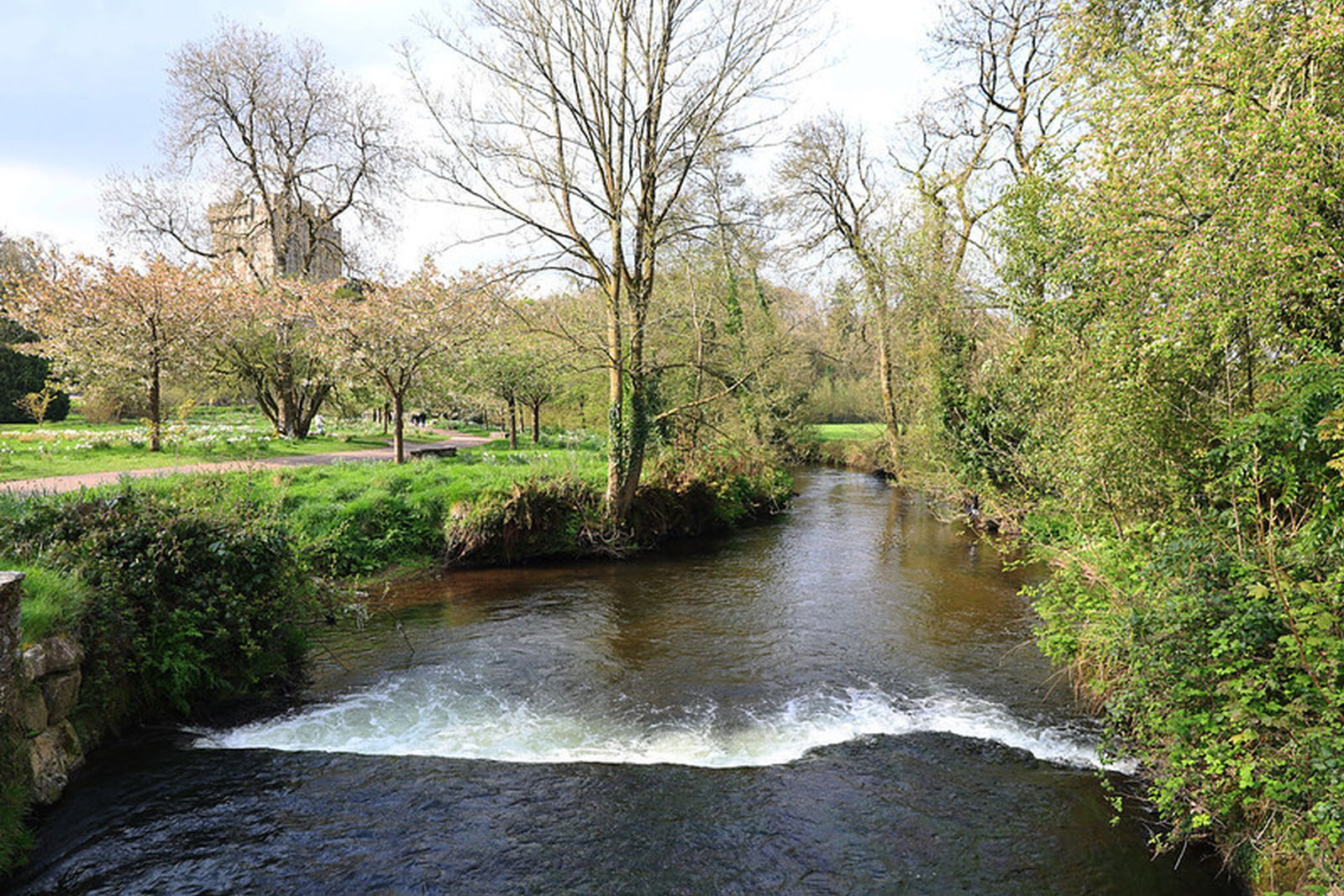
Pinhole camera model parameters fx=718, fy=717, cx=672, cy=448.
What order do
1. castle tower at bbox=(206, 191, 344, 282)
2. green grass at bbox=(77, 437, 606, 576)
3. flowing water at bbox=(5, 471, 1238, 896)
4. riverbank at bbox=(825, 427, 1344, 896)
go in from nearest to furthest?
riverbank at bbox=(825, 427, 1344, 896) → flowing water at bbox=(5, 471, 1238, 896) → green grass at bbox=(77, 437, 606, 576) → castle tower at bbox=(206, 191, 344, 282)

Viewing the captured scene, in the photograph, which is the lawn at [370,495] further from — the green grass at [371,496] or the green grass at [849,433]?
the green grass at [849,433]

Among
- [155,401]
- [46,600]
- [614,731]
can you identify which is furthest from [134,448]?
[614,731]

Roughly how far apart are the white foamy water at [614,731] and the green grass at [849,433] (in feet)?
69.3

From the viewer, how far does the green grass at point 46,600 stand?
517cm

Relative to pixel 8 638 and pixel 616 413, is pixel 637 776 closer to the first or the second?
pixel 8 638

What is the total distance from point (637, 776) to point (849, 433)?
3141 cm

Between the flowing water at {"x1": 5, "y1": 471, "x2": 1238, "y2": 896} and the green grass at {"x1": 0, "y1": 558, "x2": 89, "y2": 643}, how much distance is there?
1.19 metres

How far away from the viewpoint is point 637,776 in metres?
5.68

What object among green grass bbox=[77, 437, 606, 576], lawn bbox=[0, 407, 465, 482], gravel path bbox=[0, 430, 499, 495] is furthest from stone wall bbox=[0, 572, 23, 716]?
lawn bbox=[0, 407, 465, 482]

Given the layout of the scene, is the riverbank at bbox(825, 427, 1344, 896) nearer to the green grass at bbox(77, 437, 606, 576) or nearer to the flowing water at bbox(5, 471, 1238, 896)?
the flowing water at bbox(5, 471, 1238, 896)

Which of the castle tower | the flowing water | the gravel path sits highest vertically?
the castle tower

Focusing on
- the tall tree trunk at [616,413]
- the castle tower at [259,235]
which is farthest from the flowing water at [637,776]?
the castle tower at [259,235]

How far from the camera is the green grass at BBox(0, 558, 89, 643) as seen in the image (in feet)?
17.0

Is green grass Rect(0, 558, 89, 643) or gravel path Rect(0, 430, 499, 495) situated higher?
gravel path Rect(0, 430, 499, 495)
